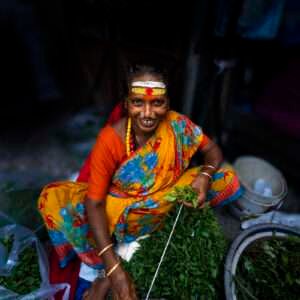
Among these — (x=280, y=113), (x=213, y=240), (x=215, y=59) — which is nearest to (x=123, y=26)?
(x=215, y=59)

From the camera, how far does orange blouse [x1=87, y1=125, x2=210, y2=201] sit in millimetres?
1787

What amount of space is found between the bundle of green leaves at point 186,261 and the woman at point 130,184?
13cm

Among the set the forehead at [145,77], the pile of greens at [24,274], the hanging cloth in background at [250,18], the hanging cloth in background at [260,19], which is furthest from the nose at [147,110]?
the hanging cloth in background at [260,19]

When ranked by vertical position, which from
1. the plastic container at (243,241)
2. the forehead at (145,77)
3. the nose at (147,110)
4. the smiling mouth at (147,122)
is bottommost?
the plastic container at (243,241)

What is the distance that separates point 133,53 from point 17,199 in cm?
195

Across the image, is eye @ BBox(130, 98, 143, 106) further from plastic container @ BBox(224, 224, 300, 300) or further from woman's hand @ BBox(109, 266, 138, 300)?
plastic container @ BBox(224, 224, 300, 300)

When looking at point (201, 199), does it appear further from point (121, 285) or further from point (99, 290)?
point (99, 290)

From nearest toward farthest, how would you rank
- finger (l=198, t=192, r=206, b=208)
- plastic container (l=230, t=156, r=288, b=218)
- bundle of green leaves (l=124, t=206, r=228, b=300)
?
bundle of green leaves (l=124, t=206, r=228, b=300) < finger (l=198, t=192, r=206, b=208) < plastic container (l=230, t=156, r=288, b=218)

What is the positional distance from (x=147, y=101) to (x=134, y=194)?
65cm

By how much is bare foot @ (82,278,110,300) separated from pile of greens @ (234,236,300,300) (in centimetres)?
81

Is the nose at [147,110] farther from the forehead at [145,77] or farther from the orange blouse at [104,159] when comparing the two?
the orange blouse at [104,159]

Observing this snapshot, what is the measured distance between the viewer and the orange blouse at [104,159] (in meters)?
1.79

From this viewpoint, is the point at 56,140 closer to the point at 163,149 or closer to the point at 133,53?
the point at 133,53

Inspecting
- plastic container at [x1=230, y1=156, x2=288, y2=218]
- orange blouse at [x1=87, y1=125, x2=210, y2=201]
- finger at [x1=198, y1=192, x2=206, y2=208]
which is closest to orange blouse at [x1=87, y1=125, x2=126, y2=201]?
orange blouse at [x1=87, y1=125, x2=210, y2=201]
